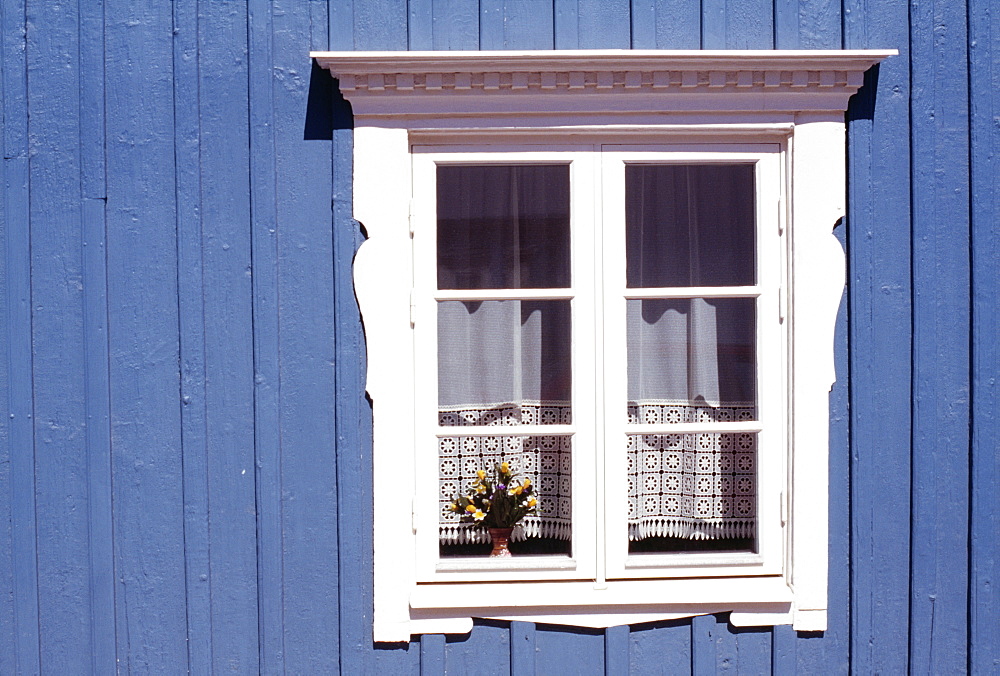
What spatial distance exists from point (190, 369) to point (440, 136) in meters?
1.04

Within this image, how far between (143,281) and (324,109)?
2.50 feet

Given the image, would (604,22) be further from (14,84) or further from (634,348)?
(14,84)

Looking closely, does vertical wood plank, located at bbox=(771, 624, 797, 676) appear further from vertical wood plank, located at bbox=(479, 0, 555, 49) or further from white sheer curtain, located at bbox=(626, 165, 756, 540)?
vertical wood plank, located at bbox=(479, 0, 555, 49)

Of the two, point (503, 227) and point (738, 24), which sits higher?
point (738, 24)

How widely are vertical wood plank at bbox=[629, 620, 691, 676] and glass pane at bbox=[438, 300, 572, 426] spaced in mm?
710

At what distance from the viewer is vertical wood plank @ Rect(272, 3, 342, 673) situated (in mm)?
2412

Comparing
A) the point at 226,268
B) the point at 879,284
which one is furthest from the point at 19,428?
the point at 879,284

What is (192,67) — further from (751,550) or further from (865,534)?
(865,534)

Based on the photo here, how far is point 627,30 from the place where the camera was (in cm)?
245

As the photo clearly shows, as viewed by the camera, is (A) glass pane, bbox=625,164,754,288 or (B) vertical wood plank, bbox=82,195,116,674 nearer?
(B) vertical wood plank, bbox=82,195,116,674

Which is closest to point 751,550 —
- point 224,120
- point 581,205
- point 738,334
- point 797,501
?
point 797,501

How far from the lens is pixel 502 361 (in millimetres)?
2531

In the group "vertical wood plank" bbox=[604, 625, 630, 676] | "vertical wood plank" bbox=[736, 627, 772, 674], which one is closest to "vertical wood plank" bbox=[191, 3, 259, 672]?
"vertical wood plank" bbox=[604, 625, 630, 676]

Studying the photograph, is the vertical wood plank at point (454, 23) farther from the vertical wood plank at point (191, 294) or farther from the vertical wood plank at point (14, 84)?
the vertical wood plank at point (14, 84)
